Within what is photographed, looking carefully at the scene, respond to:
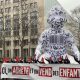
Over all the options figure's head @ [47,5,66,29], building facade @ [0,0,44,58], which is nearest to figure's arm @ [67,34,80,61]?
figure's head @ [47,5,66,29]

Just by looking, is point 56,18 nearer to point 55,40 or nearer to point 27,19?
point 55,40

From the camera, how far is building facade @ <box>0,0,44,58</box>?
1874 inches

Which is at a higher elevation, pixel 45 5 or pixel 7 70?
pixel 45 5

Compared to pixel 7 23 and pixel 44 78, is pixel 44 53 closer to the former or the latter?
pixel 44 78

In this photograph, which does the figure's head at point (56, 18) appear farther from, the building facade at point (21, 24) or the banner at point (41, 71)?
the building facade at point (21, 24)

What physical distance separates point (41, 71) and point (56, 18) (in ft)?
3.71

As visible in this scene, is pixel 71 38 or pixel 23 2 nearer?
pixel 71 38

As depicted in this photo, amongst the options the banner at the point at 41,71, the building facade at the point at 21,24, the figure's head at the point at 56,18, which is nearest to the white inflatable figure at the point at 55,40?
the figure's head at the point at 56,18

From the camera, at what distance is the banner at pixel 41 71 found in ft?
19.7

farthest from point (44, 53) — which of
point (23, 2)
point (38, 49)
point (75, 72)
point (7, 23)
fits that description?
point (7, 23)

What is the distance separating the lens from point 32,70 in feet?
21.6

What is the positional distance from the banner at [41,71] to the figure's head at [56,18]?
919mm

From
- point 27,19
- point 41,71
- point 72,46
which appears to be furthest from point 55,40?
point 27,19

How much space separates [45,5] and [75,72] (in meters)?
60.4
